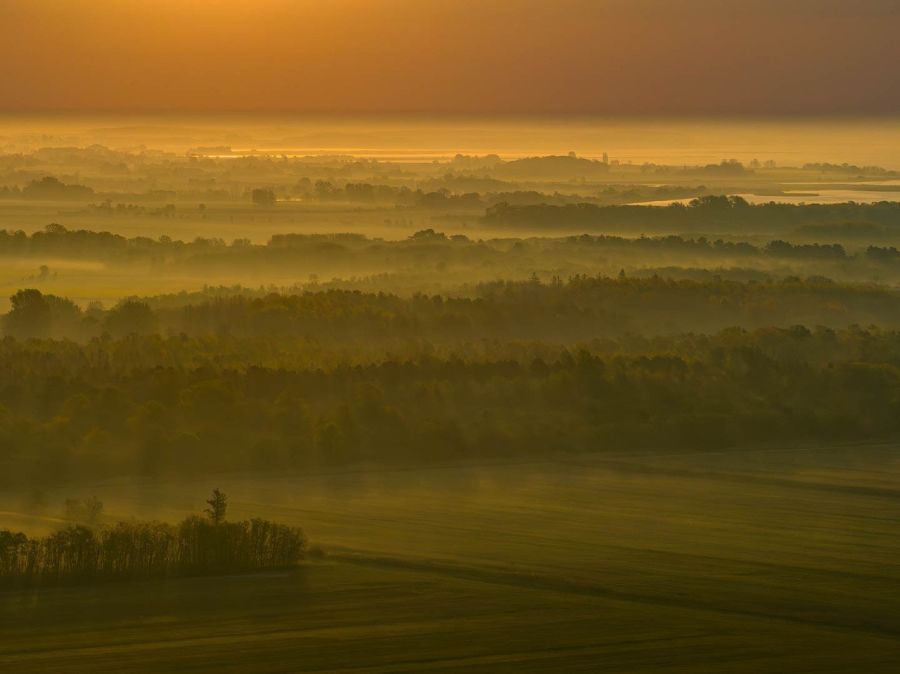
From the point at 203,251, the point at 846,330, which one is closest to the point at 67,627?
the point at 846,330

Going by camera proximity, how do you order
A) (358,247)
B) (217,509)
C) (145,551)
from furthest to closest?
(358,247) → (217,509) → (145,551)

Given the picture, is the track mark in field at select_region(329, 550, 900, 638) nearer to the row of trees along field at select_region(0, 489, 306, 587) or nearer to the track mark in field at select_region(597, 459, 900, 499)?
the row of trees along field at select_region(0, 489, 306, 587)

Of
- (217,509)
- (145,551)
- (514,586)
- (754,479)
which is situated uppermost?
(754,479)

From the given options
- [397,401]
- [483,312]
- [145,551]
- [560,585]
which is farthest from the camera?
[483,312]

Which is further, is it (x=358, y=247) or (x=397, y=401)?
(x=358, y=247)

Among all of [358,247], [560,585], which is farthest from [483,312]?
[358,247]

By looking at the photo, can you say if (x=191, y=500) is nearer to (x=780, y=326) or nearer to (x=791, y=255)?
(x=780, y=326)

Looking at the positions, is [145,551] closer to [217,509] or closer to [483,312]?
[217,509]
